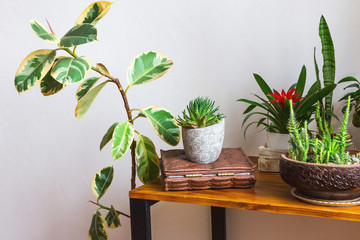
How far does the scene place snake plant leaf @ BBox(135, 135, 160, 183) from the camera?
3.74 feet

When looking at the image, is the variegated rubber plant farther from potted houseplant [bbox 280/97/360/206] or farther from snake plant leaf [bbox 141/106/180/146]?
potted houseplant [bbox 280/97/360/206]

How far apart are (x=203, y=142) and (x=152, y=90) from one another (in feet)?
2.04

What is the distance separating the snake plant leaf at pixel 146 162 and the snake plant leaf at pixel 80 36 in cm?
34

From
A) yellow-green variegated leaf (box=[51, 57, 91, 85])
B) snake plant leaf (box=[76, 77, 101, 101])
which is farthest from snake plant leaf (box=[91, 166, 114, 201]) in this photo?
yellow-green variegated leaf (box=[51, 57, 91, 85])

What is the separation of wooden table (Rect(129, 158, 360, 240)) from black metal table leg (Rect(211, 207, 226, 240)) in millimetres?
397

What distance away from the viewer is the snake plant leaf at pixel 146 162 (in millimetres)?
1141

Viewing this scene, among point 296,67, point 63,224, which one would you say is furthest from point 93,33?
point 63,224

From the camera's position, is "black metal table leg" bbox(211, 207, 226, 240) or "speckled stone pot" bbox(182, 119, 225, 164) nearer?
"speckled stone pot" bbox(182, 119, 225, 164)

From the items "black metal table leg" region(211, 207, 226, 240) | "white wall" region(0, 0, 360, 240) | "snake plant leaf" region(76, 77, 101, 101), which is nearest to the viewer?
"snake plant leaf" region(76, 77, 101, 101)

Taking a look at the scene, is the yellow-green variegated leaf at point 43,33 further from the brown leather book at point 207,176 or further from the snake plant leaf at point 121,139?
the brown leather book at point 207,176

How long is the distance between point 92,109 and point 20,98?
0.41 metres

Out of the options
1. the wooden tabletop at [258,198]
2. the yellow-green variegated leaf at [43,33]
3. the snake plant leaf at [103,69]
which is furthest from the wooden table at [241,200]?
the yellow-green variegated leaf at [43,33]

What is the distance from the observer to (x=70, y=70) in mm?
979

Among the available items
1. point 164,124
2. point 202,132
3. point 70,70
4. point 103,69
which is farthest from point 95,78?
point 202,132
